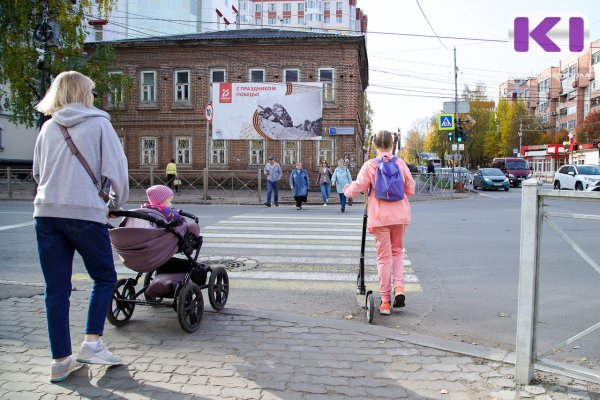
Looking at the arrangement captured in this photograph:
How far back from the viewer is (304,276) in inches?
286

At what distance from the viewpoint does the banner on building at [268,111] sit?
93.5ft

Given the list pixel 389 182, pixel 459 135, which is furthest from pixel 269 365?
pixel 459 135

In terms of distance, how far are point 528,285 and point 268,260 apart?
5.33 m

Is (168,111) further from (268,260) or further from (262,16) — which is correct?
(262,16)

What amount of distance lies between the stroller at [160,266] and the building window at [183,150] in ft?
88.4

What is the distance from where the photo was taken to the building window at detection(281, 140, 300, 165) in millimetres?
30094

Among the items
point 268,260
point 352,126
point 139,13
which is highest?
point 139,13

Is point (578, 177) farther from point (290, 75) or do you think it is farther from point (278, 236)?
point (278, 236)

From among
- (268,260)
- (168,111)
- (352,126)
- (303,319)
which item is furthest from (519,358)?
(168,111)

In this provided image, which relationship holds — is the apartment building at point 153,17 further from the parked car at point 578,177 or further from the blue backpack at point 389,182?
the blue backpack at point 389,182

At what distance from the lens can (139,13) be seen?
4684 centimetres

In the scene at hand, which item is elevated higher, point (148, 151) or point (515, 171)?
point (148, 151)

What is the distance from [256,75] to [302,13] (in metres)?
73.2

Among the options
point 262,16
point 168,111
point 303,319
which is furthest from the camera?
point 262,16
